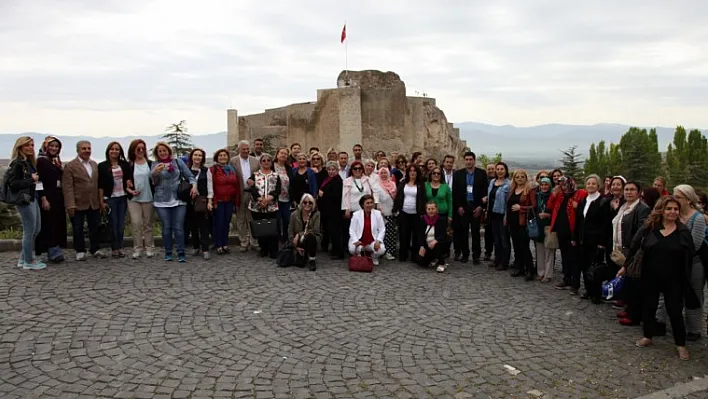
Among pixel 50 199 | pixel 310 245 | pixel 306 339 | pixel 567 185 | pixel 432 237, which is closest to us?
pixel 306 339

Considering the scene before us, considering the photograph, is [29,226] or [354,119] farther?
[354,119]

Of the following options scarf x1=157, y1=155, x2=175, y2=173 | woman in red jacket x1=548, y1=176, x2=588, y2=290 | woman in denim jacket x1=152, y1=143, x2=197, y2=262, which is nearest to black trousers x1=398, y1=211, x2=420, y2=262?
woman in red jacket x1=548, y1=176, x2=588, y2=290

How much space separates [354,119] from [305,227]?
7.22 metres

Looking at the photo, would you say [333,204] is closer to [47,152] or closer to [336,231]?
[336,231]

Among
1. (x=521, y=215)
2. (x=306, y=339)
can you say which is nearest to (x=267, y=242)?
(x=306, y=339)

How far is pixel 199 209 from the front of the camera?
934 centimetres

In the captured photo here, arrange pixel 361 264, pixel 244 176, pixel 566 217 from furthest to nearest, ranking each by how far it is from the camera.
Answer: pixel 244 176
pixel 361 264
pixel 566 217

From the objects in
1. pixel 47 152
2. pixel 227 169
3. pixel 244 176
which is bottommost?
pixel 244 176

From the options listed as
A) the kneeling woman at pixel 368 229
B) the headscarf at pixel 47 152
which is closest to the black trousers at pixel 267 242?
the kneeling woman at pixel 368 229

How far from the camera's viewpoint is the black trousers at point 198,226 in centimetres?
942

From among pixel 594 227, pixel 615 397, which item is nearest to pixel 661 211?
pixel 594 227

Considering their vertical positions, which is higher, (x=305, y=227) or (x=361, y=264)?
(x=305, y=227)

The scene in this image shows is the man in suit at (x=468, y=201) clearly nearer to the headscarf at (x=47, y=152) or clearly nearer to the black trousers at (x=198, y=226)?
the black trousers at (x=198, y=226)

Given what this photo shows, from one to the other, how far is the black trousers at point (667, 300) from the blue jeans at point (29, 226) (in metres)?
8.24
